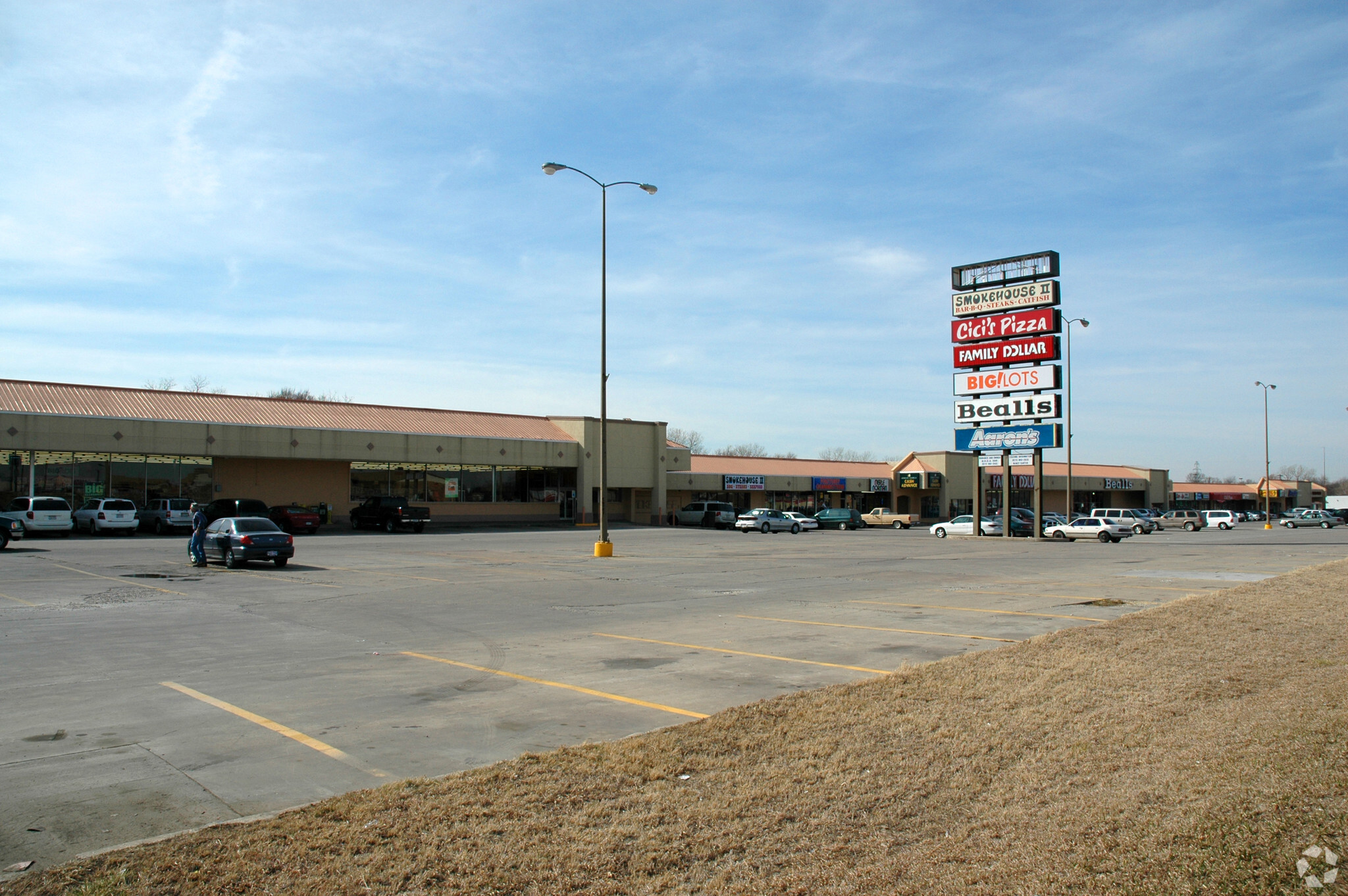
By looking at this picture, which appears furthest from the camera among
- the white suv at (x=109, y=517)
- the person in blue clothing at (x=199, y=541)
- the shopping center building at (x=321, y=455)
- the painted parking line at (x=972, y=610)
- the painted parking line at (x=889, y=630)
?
the shopping center building at (x=321, y=455)

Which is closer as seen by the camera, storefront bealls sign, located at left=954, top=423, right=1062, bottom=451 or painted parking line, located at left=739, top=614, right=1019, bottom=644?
painted parking line, located at left=739, top=614, right=1019, bottom=644

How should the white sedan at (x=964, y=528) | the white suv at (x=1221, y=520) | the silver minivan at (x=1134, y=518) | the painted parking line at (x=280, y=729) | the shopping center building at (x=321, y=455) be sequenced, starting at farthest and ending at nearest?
1. the white suv at (x=1221, y=520)
2. the silver minivan at (x=1134, y=518)
3. the white sedan at (x=964, y=528)
4. the shopping center building at (x=321, y=455)
5. the painted parking line at (x=280, y=729)

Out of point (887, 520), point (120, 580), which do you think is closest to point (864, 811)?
point (120, 580)

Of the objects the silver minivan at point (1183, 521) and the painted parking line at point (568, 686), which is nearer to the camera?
the painted parking line at point (568, 686)

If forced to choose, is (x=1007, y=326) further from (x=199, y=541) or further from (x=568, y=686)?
(x=568, y=686)

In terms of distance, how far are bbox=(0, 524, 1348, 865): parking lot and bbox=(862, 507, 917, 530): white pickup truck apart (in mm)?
42093

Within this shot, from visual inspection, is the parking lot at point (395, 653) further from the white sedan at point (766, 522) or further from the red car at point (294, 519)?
the white sedan at point (766, 522)

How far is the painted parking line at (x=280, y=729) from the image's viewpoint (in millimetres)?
6402

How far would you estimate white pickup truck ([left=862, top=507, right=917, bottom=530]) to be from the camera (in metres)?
69.8

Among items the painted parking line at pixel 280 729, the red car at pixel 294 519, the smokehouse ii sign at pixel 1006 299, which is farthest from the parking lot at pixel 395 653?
the smokehouse ii sign at pixel 1006 299

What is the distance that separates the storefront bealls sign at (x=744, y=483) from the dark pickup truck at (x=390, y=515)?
28.6 meters

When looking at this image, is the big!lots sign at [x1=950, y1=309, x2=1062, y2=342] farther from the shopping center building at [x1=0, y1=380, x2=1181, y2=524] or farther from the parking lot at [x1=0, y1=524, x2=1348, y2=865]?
the parking lot at [x1=0, y1=524, x2=1348, y2=865]

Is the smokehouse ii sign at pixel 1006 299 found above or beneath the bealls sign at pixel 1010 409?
above

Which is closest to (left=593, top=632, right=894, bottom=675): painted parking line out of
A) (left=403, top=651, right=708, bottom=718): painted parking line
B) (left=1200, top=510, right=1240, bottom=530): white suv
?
(left=403, top=651, right=708, bottom=718): painted parking line
